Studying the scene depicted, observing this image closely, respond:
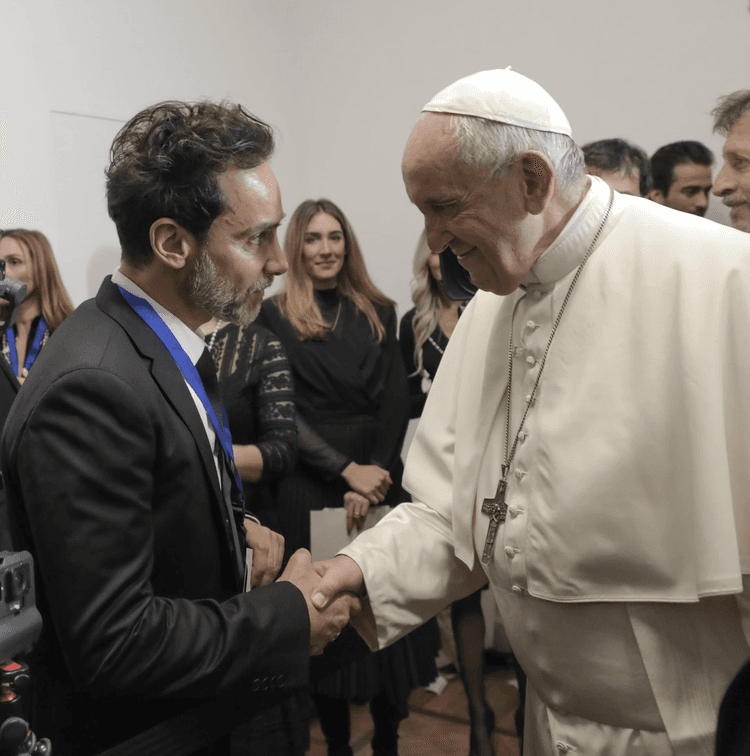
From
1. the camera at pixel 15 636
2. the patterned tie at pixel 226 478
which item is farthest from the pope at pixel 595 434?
the camera at pixel 15 636

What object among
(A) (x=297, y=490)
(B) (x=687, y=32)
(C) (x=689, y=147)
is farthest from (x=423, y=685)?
(B) (x=687, y=32)

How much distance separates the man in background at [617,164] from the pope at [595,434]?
5.81ft

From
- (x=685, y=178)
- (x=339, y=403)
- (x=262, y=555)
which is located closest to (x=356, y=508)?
(x=339, y=403)

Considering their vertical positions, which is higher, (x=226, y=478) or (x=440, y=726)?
(x=226, y=478)

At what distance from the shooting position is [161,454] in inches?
57.0

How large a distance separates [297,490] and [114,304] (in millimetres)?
2149

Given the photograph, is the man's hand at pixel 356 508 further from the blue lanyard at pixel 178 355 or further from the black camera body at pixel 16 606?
the black camera body at pixel 16 606

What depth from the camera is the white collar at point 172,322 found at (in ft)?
5.49

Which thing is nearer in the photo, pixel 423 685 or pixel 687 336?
pixel 687 336

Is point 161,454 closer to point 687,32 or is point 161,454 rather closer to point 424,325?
point 424,325

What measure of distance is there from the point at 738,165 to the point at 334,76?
12.3ft

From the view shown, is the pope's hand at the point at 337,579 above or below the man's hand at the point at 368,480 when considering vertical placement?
above

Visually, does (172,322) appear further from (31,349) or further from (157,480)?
(31,349)

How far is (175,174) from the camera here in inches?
66.1
